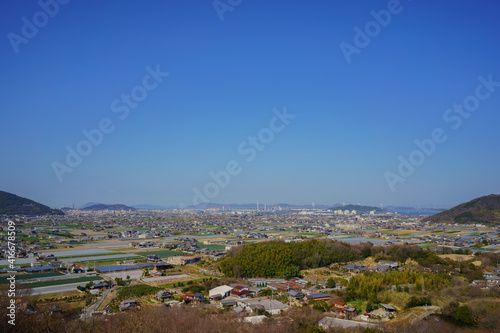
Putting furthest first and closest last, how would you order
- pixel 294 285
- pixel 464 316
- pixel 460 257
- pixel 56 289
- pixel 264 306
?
1. pixel 460 257
2. pixel 294 285
3. pixel 56 289
4. pixel 264 306
5. pixel 464 316

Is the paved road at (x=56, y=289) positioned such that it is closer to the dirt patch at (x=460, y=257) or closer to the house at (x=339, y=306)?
the house at (x=339, y=306)

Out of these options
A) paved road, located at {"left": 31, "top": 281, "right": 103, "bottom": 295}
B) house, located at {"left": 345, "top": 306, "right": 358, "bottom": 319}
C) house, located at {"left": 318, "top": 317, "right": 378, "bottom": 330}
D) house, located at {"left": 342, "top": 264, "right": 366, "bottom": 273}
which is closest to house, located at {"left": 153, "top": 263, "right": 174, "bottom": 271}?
paved road, located at {"left": 31, "top": 281, "right": 103, "bottom": 295}

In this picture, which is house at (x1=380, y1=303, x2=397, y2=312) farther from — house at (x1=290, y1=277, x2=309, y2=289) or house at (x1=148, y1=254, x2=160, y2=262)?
house at (x1=148, y1=254, x2=160, y2=262)

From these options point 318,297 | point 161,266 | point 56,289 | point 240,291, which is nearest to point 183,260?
point 161,266

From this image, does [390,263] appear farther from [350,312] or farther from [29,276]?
[29,276]

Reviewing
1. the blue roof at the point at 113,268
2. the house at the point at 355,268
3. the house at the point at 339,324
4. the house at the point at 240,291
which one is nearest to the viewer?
the house at the point at 339,324

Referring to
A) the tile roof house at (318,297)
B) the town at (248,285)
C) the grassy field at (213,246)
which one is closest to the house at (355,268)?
the town at (248,285)

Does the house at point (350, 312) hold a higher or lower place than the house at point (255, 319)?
lower
